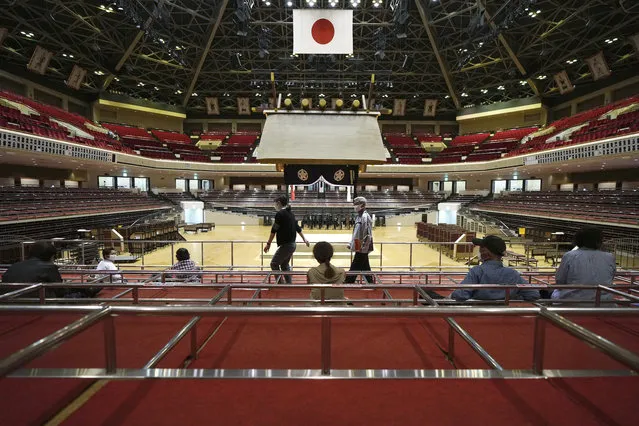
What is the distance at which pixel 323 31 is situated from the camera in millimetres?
9617

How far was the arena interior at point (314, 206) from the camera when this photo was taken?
4.31 feet

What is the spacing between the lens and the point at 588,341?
1.02 metres

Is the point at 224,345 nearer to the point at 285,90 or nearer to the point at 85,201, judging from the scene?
the point at 85,201

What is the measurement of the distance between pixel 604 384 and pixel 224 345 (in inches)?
82.2

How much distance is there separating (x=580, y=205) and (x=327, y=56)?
17.1m

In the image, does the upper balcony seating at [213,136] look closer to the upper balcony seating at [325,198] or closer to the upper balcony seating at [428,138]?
the upper balcony seating at [325,198]

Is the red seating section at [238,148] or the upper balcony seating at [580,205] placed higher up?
the red seating section at [238,148]

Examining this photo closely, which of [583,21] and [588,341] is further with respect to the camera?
[583,21]

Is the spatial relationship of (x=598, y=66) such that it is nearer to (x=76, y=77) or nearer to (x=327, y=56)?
(x=327, y=56)

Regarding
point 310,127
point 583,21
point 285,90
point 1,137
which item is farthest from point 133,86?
point 583,21

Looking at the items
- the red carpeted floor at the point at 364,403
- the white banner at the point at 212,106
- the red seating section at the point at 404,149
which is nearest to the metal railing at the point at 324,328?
the red carpeted floor at the point at 364,403

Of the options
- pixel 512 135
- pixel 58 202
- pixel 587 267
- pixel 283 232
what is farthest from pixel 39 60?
pixel 512 135

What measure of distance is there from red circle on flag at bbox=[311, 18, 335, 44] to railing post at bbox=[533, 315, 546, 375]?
10.5 m

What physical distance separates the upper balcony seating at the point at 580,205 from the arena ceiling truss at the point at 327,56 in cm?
897
